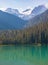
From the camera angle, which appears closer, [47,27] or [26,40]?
[26,40]

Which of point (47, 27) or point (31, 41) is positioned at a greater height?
point (47, 27)

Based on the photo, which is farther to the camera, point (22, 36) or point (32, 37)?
point (22, 36)

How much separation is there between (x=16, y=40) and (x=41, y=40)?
14337 millimetres

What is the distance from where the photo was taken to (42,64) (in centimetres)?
3159

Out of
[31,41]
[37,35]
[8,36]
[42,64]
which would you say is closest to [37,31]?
[37,35]

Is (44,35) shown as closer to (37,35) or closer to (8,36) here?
(37,35)

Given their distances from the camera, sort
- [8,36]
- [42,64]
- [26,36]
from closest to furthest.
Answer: [42,64], [26,36], [8,36]

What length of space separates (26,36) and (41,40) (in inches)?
427

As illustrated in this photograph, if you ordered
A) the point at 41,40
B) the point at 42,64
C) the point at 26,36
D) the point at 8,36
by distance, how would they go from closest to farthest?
the point at 42,64
the point at 41,40
the point at 26,36
the point at 8,36

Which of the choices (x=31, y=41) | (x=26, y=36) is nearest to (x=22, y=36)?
(x=26, y=36)

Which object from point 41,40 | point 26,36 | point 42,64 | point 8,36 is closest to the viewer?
point 42,64

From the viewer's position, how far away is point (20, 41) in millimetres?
110375

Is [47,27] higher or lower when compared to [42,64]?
higher

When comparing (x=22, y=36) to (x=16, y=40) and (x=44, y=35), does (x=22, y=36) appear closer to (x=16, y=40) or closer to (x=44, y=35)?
(x=16, y=40)
